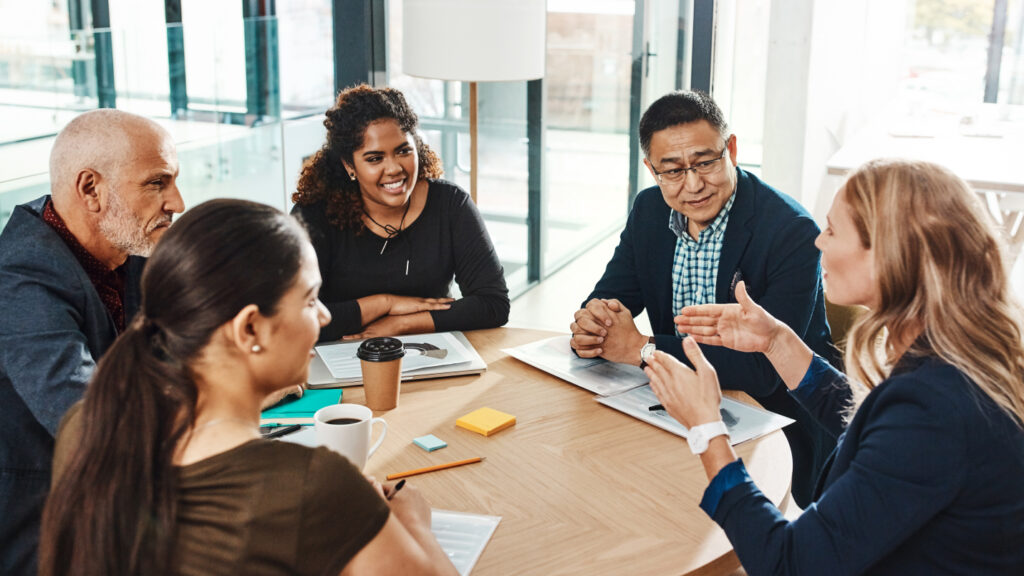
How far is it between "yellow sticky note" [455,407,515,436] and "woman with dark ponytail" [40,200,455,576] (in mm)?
644

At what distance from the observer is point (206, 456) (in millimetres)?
1012

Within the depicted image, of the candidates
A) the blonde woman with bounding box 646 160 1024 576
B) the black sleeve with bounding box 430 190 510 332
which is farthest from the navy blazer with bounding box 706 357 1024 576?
the black sleeve with bounding box 430 190 510 332

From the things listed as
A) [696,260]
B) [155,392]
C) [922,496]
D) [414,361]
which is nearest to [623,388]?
[414,361]

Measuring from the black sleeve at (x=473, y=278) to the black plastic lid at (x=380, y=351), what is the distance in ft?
1.63

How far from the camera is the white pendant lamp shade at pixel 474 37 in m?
2.97

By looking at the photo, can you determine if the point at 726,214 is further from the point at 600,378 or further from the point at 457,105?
the point at 457,105

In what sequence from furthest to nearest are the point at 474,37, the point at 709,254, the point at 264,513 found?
the point at 474,37
the point at 709,254
the point at 264,513

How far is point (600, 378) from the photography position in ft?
6.45

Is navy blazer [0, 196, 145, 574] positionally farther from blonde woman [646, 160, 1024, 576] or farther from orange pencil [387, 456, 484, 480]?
blonde woman [646, 160, 1024, 576]

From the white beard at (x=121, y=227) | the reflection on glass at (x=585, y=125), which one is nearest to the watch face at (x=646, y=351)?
the white beard at (x=121, y=227)

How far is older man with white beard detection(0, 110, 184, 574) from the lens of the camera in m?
1.52

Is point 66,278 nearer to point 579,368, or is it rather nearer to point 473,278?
point 579,368

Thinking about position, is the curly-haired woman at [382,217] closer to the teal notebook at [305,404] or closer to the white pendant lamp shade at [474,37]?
the white pendant lamp shade at [474,37]

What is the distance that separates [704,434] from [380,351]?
0.68 metres
